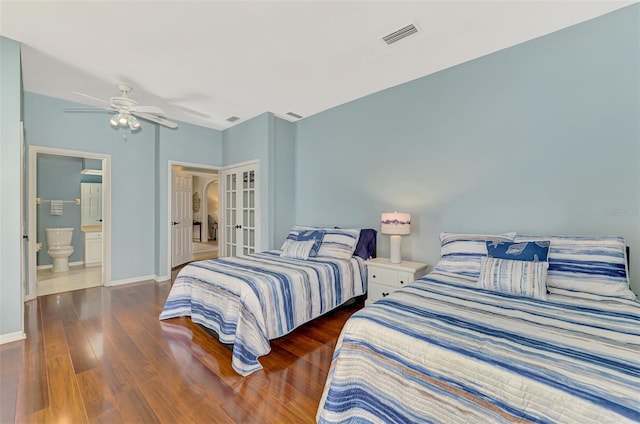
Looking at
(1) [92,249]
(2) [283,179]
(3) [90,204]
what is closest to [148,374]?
(2) [283,179]

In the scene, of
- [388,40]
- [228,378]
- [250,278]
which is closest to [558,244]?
[388,40]

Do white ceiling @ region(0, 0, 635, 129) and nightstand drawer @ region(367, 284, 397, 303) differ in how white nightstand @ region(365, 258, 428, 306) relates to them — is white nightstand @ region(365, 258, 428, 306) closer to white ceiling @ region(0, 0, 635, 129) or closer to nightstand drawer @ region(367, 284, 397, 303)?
nightstand drawer @ region(367, 284, 397, 303)

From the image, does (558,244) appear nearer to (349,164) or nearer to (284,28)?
(349,164)

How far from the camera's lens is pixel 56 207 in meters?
5.41

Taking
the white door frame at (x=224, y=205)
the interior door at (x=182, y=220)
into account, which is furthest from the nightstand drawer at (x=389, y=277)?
the interior door at (x=182, y=220)

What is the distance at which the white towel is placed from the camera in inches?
212

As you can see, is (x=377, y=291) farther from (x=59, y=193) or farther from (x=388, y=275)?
(x=59, y=193)

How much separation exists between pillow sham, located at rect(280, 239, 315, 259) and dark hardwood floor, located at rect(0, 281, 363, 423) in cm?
77

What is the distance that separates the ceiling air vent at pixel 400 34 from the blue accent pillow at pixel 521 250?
194 centimetres

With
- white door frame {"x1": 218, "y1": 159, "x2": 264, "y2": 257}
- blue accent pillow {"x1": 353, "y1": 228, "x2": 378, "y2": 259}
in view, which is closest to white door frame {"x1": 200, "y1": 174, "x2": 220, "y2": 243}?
white door frame {"x1": 218, "y1": 159, "x2": 264, "y2": 257}

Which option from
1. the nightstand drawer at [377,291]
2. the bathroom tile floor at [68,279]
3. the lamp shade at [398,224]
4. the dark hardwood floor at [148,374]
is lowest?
the dark hardwood floor at [148,374]

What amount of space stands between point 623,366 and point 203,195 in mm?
9931

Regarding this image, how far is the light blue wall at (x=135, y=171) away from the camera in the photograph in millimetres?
4020

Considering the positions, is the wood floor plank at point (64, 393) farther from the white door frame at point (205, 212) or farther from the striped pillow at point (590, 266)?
the white door frame at point (205, 212)
